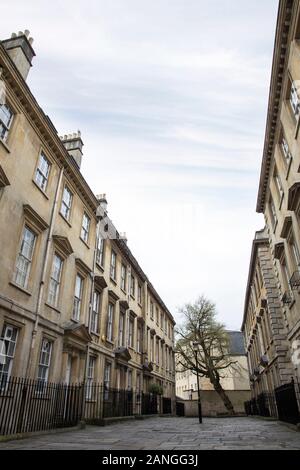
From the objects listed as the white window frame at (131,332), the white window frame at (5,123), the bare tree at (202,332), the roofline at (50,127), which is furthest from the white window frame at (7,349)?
the bare tree at (202,332)

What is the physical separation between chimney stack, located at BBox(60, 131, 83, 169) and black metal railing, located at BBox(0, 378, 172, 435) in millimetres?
11109

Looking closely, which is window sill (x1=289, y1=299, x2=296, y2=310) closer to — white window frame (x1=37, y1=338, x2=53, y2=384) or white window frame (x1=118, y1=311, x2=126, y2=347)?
white window frame (x1=37, y1=338, x2=53, y2=384)

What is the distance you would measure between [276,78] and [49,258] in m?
11.1

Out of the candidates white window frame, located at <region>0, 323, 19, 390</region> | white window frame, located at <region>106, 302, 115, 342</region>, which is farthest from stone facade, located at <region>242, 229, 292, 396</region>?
white window frame, located at <region>0, 323, 19, 390</region>

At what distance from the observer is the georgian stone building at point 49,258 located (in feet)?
Result: 35.7

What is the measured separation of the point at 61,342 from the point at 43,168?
7248 mm

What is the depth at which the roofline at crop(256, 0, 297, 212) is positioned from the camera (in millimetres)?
10688

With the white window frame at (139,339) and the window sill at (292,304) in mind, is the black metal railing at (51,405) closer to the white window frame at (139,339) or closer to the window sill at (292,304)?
the white window frame at (139,339)

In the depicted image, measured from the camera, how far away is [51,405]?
11898 mm

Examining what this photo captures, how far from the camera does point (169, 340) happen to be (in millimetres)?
37062

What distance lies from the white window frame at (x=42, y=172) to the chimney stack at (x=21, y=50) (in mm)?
3157
